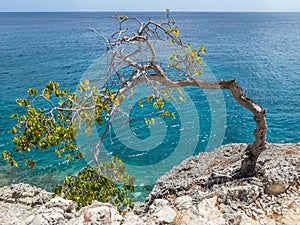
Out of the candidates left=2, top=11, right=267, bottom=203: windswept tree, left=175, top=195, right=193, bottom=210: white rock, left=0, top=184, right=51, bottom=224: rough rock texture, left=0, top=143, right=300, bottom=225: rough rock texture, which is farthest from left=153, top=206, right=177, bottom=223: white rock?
left=0, top=184, right=51, bottom=224: rough rock texture

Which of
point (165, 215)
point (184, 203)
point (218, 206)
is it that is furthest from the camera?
point (184, 203)

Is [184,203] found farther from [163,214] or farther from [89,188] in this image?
[89,188]

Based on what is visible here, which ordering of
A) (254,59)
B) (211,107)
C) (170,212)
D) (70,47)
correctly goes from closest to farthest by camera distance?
(170,212), (211,107), (254,59), (70,47)

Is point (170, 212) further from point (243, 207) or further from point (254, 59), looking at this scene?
point (254, 59)

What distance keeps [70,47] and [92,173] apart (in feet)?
216

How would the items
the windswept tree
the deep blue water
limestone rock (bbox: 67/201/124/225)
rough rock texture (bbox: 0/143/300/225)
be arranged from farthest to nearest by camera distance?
the deep blue water
rough rock texture (bbox: 0/143/300/225)
limestone rock (bbox: 67/201/124/225)
the windswept tree

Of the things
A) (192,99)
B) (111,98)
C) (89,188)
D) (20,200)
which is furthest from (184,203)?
(192,99)

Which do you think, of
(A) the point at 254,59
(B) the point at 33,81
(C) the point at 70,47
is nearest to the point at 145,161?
(B) the point at 33,81

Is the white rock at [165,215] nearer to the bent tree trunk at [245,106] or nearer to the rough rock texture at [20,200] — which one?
the bent tree trunk at [245,106]

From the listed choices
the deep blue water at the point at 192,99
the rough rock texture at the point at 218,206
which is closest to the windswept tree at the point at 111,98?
the rough rock texture at the point at 218,206

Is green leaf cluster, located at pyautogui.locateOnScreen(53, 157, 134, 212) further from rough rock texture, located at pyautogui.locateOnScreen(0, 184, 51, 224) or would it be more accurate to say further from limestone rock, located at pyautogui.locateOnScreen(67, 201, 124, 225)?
rough rock texture, located at pyautogui.locateOnScreen(0, 184, 51, 224)

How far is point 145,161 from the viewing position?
Result: 20188mm

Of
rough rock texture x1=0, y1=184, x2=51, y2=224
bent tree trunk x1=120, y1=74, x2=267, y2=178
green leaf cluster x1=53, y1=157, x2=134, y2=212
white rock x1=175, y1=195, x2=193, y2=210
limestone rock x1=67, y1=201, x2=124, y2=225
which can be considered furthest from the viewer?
rough rock texture x1=0, y1=184, x2=51, y2=224

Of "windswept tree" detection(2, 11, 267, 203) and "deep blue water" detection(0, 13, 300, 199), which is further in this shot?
"deep blue water" detection(0, 13, 300, 199)
